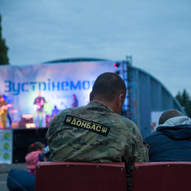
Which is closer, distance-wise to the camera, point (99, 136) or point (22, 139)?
point (99, 136)

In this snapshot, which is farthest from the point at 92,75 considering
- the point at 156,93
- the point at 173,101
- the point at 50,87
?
the point at 173,101

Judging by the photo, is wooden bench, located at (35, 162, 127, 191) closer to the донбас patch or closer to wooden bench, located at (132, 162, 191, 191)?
wooden bench, located at (132, 162, 191, 191)

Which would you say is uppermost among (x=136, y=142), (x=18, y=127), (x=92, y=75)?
(x=92, y=75)

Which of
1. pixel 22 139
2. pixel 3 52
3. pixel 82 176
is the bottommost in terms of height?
pixel 22 139

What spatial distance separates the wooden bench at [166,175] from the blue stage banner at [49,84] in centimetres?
1089

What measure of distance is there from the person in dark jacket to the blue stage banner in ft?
32.9

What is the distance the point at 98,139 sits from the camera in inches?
81.5

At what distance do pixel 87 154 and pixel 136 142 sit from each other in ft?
1.14

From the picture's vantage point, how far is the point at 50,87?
43.6 feet

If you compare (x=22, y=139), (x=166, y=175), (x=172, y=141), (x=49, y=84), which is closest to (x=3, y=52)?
(x=49, y=84)

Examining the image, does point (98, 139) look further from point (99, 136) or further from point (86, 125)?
point (86, 125)

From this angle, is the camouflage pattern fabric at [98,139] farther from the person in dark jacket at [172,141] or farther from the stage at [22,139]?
the stage at [22,139]

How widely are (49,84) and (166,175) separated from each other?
38.7ft

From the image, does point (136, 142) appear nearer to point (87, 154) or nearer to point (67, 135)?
point (87, 154)
